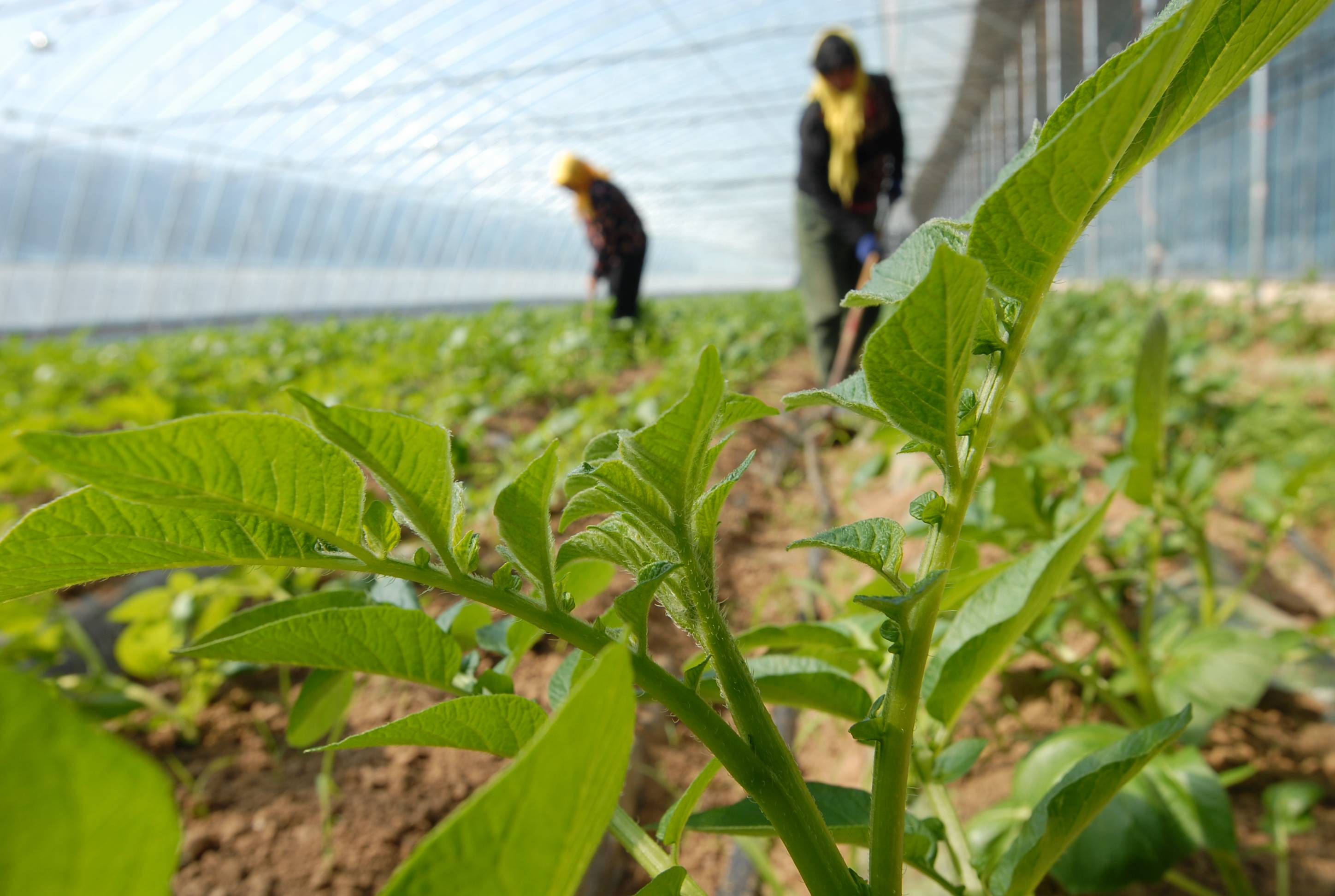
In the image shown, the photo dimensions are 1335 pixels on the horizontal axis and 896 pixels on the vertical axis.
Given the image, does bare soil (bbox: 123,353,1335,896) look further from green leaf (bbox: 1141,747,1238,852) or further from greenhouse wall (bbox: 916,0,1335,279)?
greenhouse wall (bbox: 916,0,1335,279)

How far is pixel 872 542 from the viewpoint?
48cm

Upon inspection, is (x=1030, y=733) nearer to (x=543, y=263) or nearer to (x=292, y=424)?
(x=292, y=424)

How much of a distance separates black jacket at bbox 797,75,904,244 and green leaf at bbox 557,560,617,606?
4210mm

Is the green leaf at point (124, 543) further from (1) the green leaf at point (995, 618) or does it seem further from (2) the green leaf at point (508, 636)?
(1) the green leaf at point (995, 618)

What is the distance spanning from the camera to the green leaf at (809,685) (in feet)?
2.03

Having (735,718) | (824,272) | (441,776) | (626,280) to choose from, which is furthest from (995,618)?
(626,280)

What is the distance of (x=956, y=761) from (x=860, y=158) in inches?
177

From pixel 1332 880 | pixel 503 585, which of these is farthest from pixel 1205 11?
pixel 1332 880

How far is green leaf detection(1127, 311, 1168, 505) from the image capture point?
1168mm

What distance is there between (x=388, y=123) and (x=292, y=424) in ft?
57.3

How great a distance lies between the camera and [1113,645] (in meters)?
1.32

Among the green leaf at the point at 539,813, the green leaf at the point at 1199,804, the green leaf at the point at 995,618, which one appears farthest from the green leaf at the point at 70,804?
the green leaf at the point at 1199,804

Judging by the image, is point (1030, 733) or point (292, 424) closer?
point (292, 424)

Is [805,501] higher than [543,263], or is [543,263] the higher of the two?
[543,263]
